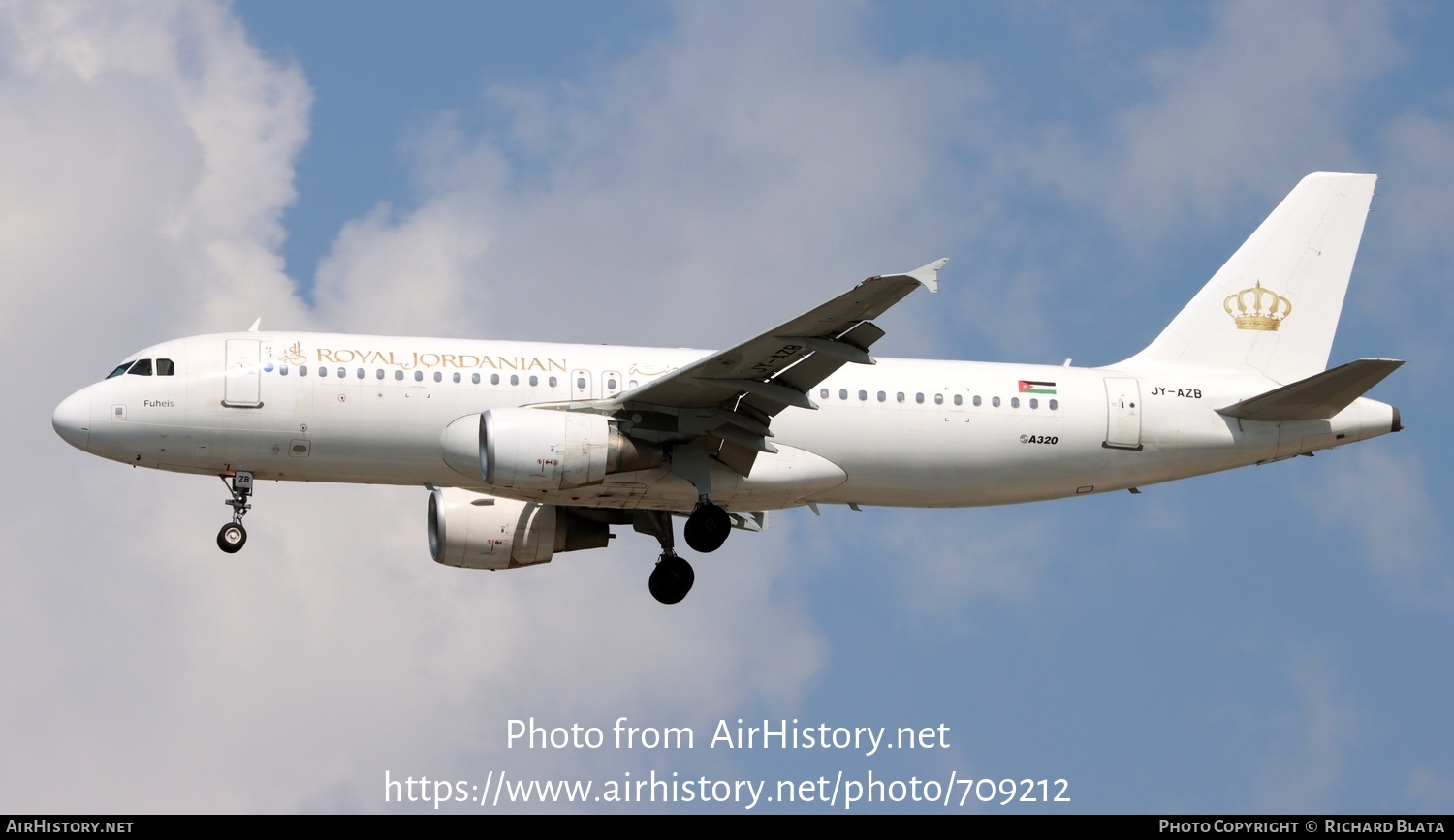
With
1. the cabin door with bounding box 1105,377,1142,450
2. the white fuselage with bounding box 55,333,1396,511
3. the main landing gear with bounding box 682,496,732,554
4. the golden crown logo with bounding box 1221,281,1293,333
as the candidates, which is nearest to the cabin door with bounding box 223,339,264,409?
the white fuselage with bounding box 55,333,1396,511

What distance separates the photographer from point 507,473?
36.0m

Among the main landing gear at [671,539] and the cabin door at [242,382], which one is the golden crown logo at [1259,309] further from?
the cabin door at [242,382]

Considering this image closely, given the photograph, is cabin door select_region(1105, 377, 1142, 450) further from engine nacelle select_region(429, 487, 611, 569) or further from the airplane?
engine nacelle select_region(429, 487, 611, 569)

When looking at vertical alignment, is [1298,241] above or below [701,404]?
above

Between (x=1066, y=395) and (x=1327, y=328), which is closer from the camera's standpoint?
(x=1066, y=395)

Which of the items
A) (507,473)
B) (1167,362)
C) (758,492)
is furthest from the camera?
(1167,362)

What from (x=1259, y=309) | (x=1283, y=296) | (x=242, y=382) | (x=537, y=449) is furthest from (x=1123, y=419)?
(x=242, y=382)

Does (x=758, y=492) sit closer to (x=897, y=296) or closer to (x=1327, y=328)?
(x=897, y=296)

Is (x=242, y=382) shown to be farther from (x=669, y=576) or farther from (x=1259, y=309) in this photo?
(x=1259, y=309)

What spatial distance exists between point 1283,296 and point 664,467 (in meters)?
15.3

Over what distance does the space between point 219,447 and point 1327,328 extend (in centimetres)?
2376

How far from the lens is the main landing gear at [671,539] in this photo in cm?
3778

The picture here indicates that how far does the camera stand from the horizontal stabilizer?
126 feet

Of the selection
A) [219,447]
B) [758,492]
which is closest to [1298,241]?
[758,492]
